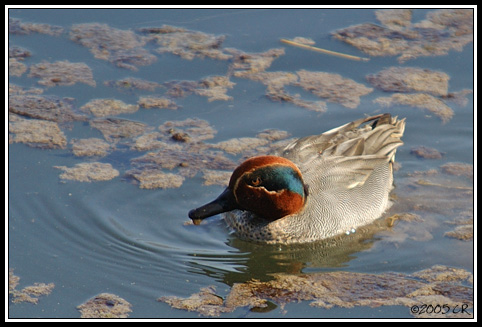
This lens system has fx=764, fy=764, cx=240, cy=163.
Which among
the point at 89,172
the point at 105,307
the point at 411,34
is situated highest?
the point at 411,34

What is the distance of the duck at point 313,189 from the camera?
249 inches

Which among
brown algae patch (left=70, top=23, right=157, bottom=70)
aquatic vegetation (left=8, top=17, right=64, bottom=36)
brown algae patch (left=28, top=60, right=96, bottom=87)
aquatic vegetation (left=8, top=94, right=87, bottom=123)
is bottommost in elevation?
aquatic vegetation (left=8, top=94, right=87, bottom=123)

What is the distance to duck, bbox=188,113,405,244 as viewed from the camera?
20.8 ft

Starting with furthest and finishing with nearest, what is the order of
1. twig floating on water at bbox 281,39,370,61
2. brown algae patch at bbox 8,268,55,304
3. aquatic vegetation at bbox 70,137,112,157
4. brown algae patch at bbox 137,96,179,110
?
twig floating on water at bbox 281,39,370,61 < brown algae patch at bbox 137,96,179,110 < aquatic vegetation at bbox 70,137,112,157 < brown algae patch at bbox 8,268,55,304

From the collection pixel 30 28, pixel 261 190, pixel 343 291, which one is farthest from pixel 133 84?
pixel 343 291

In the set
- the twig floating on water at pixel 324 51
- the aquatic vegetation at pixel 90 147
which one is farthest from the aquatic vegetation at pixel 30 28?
the twig floating on water at pixel 324 51

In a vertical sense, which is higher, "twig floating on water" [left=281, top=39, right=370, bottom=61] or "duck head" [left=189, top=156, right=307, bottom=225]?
"twig floating on water" [left=281, top=39, right=370, bottom=61]

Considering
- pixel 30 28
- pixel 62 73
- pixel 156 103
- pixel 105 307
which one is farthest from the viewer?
pixel 30 28

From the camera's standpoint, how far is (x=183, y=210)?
22.6 feet

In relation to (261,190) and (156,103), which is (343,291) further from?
(156,103)

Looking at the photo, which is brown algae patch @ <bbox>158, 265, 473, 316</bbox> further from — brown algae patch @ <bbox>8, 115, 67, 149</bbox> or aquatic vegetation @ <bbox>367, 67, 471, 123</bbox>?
aquatic vegetation @ <bbox>367, 67, 471, 123</bbox>

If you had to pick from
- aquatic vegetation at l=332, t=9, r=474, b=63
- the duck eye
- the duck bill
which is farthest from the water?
the duck eye

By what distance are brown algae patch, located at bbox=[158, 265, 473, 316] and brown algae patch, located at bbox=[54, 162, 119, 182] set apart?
6.25ft

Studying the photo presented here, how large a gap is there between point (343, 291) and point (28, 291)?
7.74 ft
